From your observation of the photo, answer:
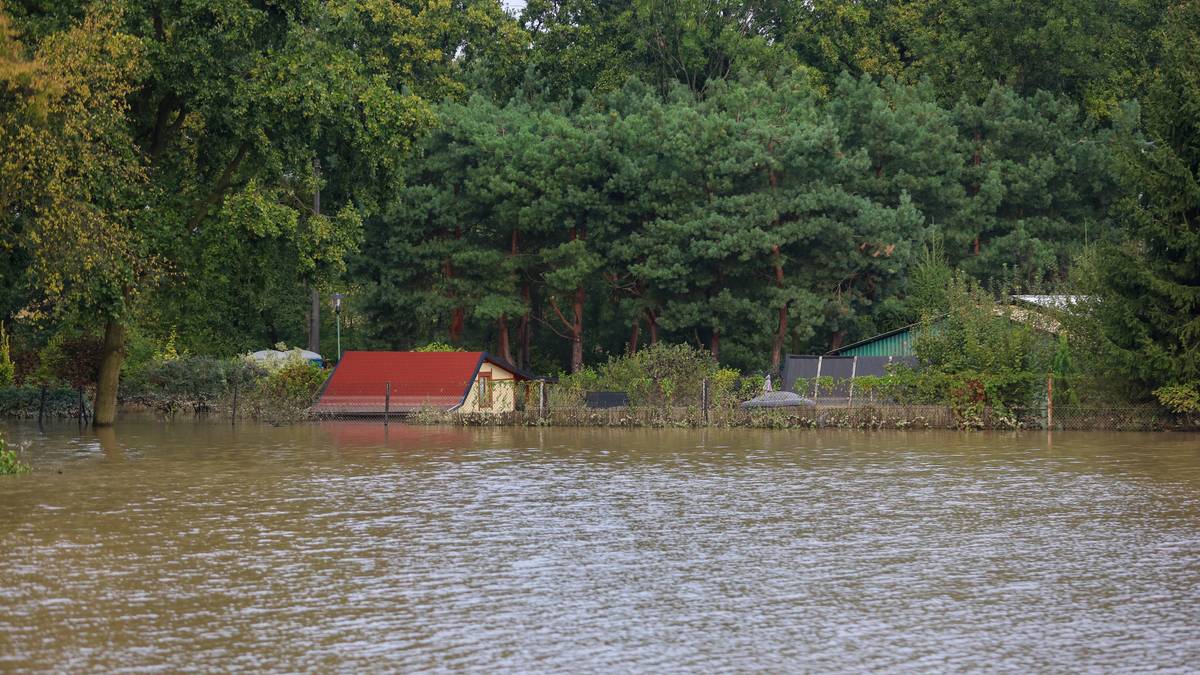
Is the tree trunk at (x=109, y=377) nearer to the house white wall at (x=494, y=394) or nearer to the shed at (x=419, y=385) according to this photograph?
the shed at (x=419, y=385)

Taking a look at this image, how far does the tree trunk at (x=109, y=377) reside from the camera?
45.8 meters

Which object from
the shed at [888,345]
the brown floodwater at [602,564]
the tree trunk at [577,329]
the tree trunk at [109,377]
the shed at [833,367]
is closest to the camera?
the brown floodwater at [602,564]

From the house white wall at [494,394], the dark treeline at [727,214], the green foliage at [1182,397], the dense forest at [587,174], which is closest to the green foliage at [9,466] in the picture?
the dense forest at [587,174]

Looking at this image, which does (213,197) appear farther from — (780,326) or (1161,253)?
(1161,253)

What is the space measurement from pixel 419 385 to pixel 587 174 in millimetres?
14653

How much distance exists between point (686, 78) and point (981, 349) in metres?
41.9

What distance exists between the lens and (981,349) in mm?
43031

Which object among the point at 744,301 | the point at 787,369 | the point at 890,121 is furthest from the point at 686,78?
the point at 787,369

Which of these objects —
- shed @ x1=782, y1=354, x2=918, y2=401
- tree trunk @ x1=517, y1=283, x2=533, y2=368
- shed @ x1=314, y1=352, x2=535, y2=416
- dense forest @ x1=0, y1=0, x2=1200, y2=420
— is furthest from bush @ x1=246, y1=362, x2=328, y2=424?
tree trunk @ x1=517, y1=283, x2=533, y2=368

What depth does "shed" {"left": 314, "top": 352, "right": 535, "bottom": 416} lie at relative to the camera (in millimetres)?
48656

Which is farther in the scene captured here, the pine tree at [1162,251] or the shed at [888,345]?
the shed at [888,345]

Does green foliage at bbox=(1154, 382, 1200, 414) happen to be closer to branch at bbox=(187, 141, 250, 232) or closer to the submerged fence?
the submerged fence

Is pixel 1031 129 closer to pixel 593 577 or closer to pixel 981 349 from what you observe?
pixel 981 349

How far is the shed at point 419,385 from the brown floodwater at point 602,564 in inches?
618
